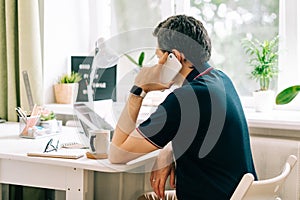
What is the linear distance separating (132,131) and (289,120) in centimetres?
77

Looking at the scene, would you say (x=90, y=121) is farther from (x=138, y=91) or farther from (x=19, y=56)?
(x=19, y=56)

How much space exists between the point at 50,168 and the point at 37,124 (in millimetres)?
466

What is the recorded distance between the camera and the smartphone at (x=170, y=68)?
168 cm

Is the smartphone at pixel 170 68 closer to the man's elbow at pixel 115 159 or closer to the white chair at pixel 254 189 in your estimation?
the man's elbow at pixel 115 159

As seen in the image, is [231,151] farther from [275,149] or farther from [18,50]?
[18,50]

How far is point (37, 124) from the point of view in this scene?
224 centimetres

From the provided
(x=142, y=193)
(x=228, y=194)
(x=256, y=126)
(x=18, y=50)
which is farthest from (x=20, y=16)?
(x=228, y=194)

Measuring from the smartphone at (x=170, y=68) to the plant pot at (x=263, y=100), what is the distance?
0.74 metres

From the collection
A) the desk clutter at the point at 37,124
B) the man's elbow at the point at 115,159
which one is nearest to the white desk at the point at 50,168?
the man's elbow at the point at 115,159

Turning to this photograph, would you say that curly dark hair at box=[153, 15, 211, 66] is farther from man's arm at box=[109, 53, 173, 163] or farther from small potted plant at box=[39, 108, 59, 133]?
small potted plant at box=[39, 108, 59, 133]

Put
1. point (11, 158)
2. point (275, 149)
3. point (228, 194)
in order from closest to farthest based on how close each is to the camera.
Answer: point (228, 194) → point (11, 158) → point (275, 149)

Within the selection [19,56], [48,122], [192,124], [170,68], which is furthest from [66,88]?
[192,124]

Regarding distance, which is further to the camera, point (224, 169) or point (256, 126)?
point (256, 126)

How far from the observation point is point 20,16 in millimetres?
2471
